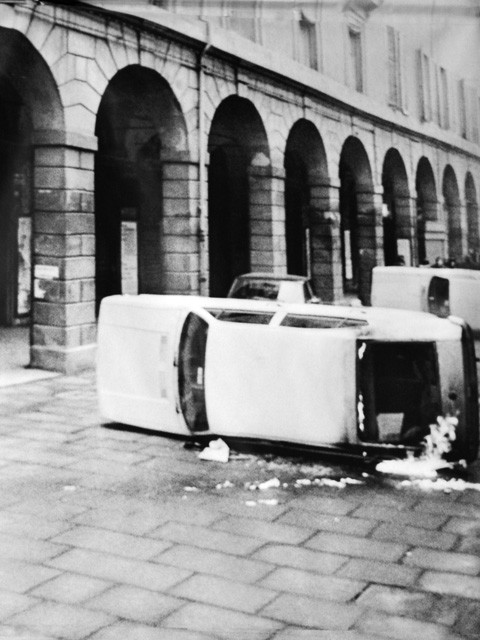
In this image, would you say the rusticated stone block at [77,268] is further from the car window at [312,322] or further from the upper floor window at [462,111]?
the upper floor window at [462,111]

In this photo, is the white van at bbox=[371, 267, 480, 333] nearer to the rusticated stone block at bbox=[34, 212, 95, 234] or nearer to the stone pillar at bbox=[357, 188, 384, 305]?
the stone pillar at bbox=[357, 188, 384, 305]

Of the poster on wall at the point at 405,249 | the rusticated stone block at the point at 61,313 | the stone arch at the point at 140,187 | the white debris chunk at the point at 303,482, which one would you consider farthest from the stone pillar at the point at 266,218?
the white debris chunk at the point at 303,482

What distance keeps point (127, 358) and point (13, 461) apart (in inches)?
52.5

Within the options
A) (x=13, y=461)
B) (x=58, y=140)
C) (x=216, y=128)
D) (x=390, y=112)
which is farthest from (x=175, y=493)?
(x=390, y=112)

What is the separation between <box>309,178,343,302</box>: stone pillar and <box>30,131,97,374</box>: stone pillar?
8.67m

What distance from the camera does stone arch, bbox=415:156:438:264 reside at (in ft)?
79.8

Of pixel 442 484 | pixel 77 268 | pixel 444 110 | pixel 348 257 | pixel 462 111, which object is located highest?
pixel 444 110

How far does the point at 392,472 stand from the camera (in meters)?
5.39

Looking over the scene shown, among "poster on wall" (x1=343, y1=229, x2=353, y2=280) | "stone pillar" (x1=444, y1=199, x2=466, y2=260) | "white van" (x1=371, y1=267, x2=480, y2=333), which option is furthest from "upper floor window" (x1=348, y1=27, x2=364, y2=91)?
"stone pillar" (x1=444, y1=199, x2=466, y2=260)

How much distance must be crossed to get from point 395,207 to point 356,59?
535cm

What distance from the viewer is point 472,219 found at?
28.3 meters

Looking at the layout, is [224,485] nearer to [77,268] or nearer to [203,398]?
[203,398]

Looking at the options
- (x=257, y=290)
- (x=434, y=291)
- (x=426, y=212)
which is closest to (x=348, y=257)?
(x=426, y=212)

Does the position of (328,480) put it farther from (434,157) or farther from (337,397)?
(434,157)
